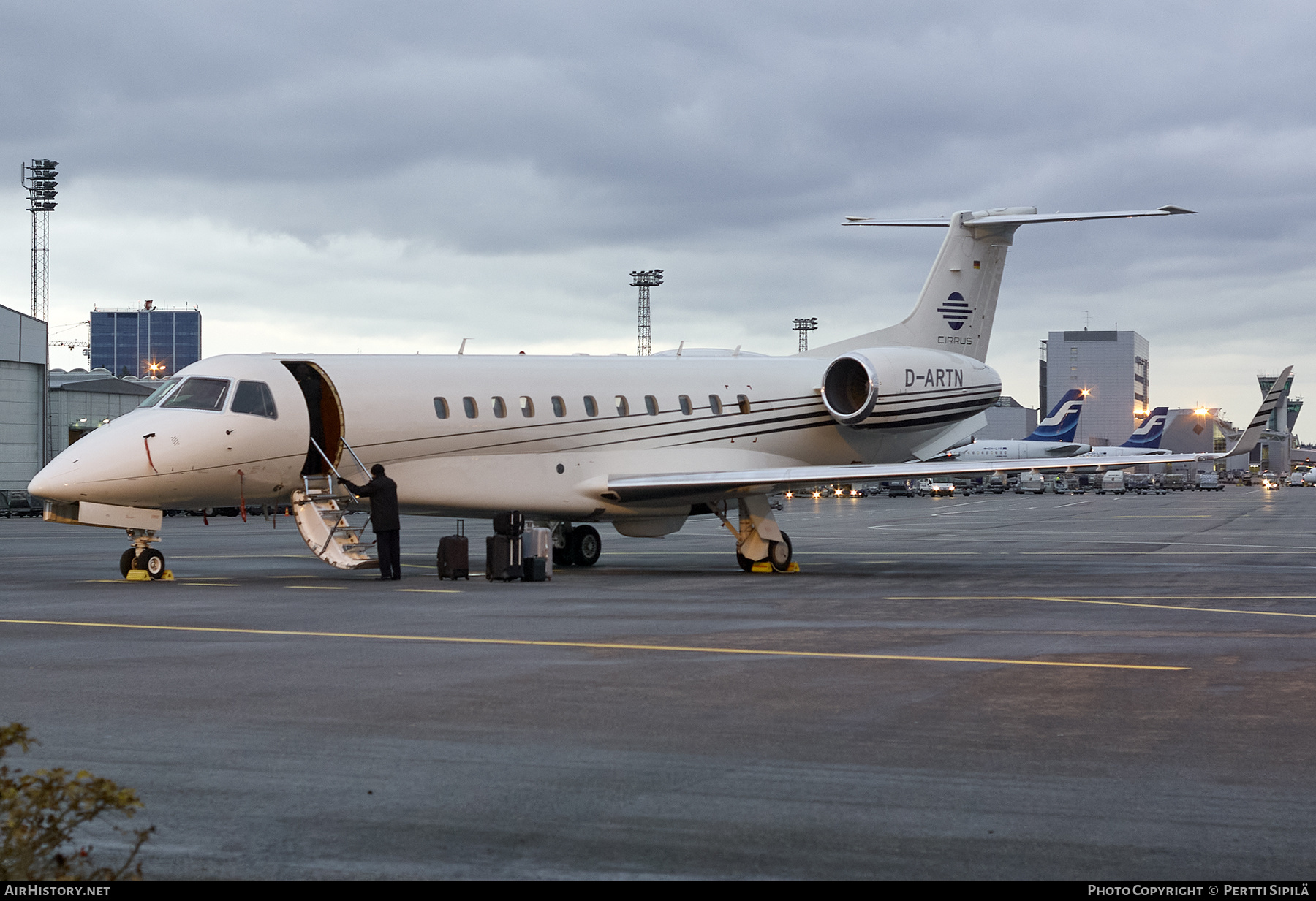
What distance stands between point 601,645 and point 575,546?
12.4m

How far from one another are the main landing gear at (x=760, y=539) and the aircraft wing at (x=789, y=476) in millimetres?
263

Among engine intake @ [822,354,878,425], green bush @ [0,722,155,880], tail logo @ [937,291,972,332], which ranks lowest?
green bush @ [0,722,155,880]

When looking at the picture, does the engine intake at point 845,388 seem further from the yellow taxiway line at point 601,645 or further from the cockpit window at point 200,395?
the yellow taxiway line at point 601,645

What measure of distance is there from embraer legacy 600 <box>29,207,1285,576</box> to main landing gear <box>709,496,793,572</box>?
33mm

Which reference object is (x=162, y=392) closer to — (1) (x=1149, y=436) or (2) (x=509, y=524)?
(2) (x=509, y=524)

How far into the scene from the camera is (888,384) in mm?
24688

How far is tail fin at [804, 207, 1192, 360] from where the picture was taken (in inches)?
1065

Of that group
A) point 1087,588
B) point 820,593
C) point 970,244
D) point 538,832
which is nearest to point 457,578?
point 820,593

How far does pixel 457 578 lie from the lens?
67.6 ft

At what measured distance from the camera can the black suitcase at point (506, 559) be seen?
20.1 metres

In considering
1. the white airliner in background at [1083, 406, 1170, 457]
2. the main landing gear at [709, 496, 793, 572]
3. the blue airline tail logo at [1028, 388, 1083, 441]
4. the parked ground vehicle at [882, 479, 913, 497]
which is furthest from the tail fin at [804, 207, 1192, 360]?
the blue airline tail logo at [1028, 388, 1083, 441]

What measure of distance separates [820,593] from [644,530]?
6.13 metres

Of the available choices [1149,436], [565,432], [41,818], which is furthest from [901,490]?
[41,818]

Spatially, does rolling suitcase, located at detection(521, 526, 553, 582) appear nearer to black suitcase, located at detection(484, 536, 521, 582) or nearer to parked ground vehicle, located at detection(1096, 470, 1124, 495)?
black suitcase, located at detection(484, 536, 521, 582)
